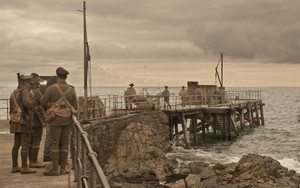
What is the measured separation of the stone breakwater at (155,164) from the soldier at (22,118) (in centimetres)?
927

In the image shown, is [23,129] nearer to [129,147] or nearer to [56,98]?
[56,98]

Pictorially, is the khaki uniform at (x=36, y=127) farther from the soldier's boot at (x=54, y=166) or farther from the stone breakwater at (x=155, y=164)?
the stone breakwater at (x=155, y=164)

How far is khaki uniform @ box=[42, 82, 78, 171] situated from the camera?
6.02 meters

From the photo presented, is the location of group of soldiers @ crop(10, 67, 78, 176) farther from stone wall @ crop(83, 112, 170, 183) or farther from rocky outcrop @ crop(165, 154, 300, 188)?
stone wall @ crop(83, 112, 170, 183)

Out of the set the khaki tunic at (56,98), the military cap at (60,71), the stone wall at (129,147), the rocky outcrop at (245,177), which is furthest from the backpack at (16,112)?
the stone wall at (129,147)

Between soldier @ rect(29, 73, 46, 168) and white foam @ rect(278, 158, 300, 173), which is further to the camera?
white foam @ rect(278, 158, 300, 173)

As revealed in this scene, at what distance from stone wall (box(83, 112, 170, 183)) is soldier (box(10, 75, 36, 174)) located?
10.1m

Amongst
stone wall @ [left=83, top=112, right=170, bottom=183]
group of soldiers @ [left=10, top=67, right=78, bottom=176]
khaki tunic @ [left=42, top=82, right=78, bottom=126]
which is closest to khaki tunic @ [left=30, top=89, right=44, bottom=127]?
group of soldiers @ [left=10, top=67, right=78, bottom=176]

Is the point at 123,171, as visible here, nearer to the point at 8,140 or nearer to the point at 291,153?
the point at 8,140

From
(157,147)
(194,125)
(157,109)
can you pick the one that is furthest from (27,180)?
(194,125)

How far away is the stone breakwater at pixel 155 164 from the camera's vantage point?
14625mm

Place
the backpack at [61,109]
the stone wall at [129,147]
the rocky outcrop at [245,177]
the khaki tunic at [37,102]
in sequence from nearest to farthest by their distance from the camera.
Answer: the backpack at [61,109] < the khaki tunic at [37,102] < the rocky outcrop at [245,177] < the stone wall at [129,147]

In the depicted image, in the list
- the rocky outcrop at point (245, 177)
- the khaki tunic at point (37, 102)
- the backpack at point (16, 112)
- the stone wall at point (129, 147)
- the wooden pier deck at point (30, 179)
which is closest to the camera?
the wooden pier deck at point (30, 179)

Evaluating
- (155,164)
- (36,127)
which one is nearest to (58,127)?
(36,127)
